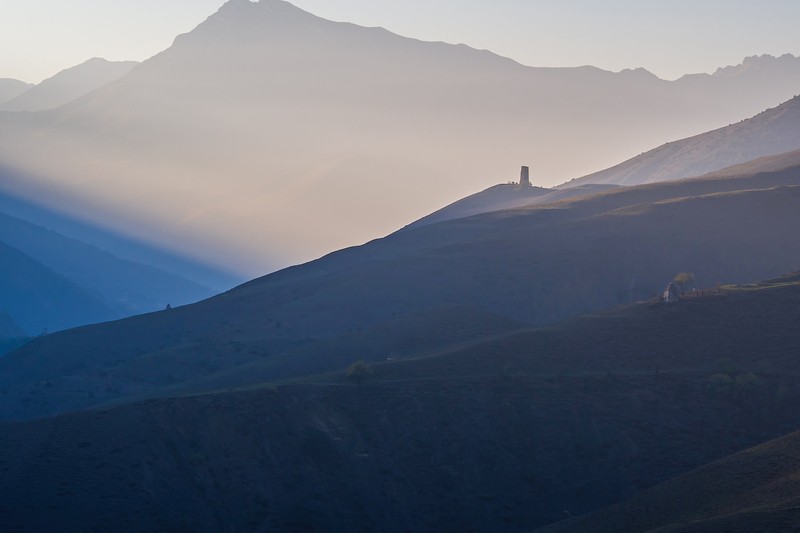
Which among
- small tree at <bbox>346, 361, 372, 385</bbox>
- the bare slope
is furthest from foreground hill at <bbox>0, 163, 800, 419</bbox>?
the bare slope

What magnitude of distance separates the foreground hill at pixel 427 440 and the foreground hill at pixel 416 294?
2006 cm

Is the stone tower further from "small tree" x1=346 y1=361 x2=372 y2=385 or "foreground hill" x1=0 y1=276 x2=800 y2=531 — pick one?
"small tree" x1=346 y1=361 x2=372 y2=385

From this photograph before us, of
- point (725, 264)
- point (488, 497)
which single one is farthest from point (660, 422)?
point (725, 264)

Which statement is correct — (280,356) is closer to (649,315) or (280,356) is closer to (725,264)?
(649,315)

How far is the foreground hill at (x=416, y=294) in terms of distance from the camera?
95500 mm

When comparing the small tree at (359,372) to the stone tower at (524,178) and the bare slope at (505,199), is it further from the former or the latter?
the stone tower at (524,178)

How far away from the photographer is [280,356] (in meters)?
92.6

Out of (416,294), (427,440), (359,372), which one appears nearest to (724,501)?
(427,440)

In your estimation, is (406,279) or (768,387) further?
(406,279)

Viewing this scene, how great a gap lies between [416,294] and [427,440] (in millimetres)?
48665

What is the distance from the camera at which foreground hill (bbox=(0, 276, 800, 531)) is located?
177 ft

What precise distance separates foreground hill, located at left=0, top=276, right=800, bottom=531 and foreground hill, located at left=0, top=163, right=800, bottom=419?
2006cm

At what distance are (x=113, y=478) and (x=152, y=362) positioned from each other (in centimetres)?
4936

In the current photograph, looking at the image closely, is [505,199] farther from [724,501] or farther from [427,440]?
[724,501]
